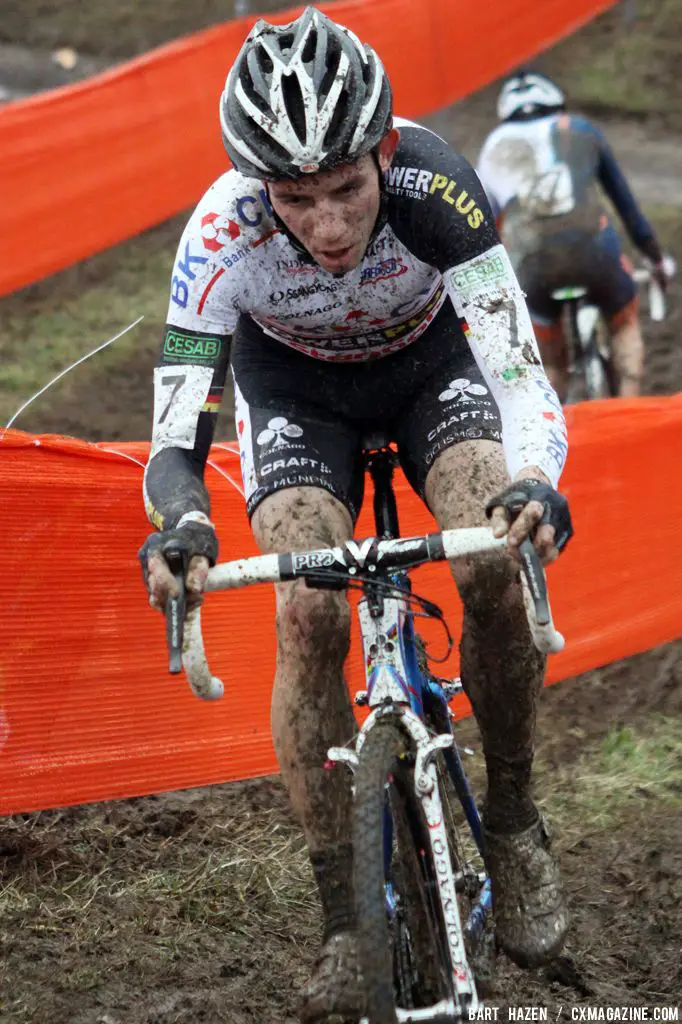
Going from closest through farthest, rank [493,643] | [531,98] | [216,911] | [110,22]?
1. [493,643]
2. [216,911]
3. [531,98]
4. [110,22]

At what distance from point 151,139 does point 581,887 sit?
25.1ft

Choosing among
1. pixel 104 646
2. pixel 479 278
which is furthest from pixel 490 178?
pixel 479 278

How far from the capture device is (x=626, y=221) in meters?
8.27

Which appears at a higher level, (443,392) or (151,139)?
(151,139)

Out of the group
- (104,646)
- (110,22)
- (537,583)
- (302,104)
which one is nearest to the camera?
(537,583)

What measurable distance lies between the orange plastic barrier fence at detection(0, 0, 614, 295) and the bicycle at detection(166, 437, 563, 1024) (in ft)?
23.7

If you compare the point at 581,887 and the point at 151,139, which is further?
the point at 151,139

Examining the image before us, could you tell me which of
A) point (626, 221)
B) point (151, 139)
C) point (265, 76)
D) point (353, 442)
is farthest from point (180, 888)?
point (151, 139)

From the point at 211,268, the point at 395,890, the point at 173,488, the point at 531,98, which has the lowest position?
the point at 395,890

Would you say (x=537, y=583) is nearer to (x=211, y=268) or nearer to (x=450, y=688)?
(x=450, y=688)

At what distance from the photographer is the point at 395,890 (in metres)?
3.43

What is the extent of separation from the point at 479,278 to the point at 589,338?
4711 millimetres

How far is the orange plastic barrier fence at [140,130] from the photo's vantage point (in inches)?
399

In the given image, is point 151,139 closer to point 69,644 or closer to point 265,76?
point 69,644
